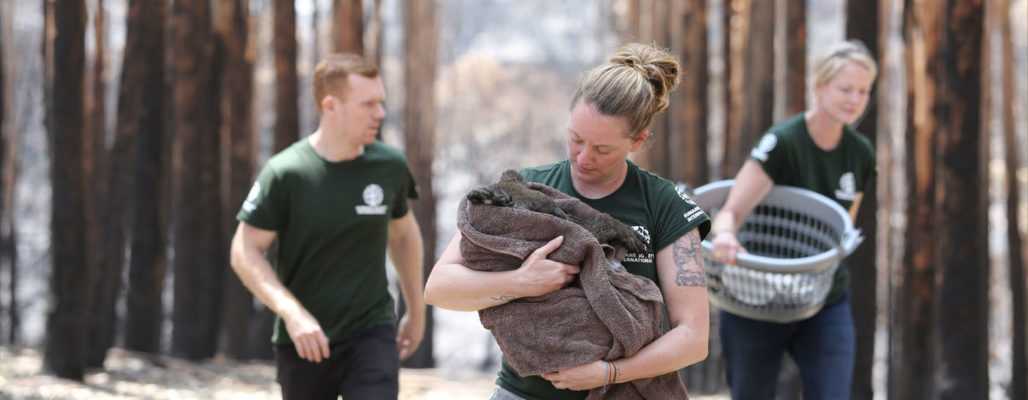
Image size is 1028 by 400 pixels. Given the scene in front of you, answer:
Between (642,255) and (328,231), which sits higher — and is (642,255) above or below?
above

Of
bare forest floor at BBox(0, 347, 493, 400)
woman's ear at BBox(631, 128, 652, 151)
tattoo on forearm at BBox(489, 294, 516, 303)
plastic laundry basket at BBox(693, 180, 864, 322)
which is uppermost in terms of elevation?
woman's ear at BBox(631, 128, 652, 151)

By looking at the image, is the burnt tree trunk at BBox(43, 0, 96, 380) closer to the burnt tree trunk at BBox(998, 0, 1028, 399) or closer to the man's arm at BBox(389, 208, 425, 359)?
the man's arm at BBox(389, 208, 425, 359)

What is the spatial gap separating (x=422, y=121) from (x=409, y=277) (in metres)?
13.4

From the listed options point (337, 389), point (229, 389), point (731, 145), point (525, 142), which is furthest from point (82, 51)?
point (525, 142)

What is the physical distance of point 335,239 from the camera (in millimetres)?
5184

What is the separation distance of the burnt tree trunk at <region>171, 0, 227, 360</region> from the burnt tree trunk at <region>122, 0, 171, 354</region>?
159mm

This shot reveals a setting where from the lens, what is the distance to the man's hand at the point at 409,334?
5.57 meters

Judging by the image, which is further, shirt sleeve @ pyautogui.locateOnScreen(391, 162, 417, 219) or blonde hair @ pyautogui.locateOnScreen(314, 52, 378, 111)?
shirt sleeve @ pyautogui.locateOnScreen(391, 162, 417, 219)

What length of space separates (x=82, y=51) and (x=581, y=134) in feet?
22.8

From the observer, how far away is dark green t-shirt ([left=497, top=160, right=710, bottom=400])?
3.24 meters

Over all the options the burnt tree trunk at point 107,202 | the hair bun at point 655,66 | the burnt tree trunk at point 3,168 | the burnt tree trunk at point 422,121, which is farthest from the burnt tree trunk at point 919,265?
the burnt tree trunk at point 3,168

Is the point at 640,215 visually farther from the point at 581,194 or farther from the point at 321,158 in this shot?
the point at 321,158

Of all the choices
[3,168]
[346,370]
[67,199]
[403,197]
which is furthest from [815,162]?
[3,168]

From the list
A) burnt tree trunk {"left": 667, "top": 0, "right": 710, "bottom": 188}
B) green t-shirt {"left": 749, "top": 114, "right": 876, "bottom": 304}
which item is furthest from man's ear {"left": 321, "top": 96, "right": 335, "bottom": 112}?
burnt tree trunk {"left": 667, "top": 0, "right": 710, "bottom": 188}
